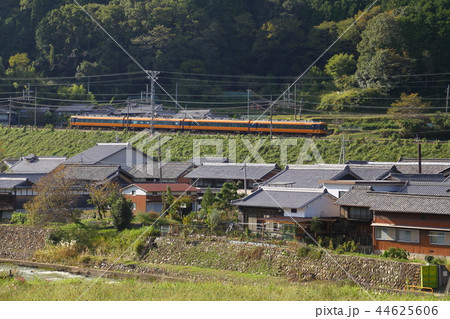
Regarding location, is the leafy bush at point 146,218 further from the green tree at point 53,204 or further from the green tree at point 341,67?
the green tree at point 341,67

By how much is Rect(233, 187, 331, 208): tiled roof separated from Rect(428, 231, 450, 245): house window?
3672mm

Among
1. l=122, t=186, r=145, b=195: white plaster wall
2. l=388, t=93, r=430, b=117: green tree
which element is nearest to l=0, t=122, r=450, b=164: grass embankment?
l=388, t=93, r=430, b=117: green tree

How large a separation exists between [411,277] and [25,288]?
8.38 metres

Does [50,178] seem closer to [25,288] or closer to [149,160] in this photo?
[149,160]

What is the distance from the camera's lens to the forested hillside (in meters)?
45.1

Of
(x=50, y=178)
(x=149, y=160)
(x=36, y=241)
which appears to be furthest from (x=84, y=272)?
(x=149, y=160)

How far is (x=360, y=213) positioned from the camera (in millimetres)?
18047

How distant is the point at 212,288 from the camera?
44.9ft

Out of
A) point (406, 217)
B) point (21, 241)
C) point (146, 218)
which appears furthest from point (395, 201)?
point (21, 241)

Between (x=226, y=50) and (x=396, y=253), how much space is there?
4251cm

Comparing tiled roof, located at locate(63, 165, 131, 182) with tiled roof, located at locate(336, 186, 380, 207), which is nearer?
tiled roof, located at locate(336, 186, 380, 207)

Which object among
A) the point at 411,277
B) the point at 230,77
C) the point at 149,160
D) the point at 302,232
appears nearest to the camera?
the point at 411,277

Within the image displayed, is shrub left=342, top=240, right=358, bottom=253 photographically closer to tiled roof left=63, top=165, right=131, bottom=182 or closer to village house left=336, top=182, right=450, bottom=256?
village house left=336, top=182, right=450, bottom=256

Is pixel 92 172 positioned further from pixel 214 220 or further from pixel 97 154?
pixel 214 220
